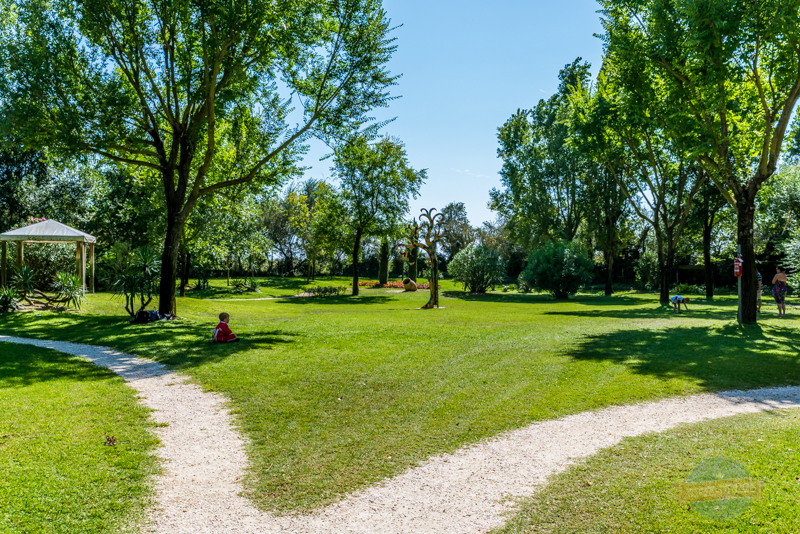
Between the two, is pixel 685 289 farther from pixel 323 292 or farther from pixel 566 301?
pixel 323 292

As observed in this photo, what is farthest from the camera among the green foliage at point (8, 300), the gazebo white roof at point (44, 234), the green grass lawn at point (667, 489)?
the gazebo white roof at point (44, 234)

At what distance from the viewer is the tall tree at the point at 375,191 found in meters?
38.2

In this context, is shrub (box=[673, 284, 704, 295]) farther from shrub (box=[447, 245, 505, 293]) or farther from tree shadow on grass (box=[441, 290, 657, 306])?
shrub (box=[447, 245, 505, 293])

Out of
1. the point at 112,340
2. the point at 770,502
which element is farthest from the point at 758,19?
the point at 112,340

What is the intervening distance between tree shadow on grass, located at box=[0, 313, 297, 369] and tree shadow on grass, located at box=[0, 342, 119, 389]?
146cm

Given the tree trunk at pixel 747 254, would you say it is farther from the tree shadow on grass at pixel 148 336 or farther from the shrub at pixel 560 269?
the shrub at pixel 560 269

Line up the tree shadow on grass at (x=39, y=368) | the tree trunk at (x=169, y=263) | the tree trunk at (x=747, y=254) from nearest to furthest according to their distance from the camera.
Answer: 1. the tree shadow on grass at (x=39, y=368)
2. the tree trunk at (x=747, y=254)
3. the tree trunk at (x=169, y=263)

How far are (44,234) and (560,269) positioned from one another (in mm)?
28015

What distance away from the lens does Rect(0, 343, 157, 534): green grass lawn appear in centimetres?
417

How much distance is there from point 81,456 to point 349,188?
34.2 metres

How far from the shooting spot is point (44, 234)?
2120cm

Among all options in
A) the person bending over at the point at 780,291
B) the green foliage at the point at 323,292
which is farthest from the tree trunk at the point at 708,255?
the green foliage at the point at 323,292

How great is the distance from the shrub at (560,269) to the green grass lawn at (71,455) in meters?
28.5

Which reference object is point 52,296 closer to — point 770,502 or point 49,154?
point 49,154
